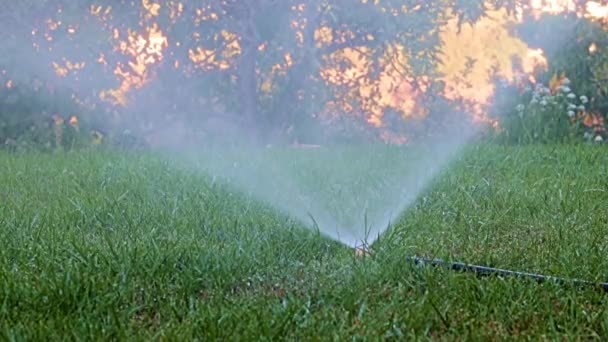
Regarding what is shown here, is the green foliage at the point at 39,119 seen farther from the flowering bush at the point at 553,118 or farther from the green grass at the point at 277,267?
the flowering bush at the point at 553,118

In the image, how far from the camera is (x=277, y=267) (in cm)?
227

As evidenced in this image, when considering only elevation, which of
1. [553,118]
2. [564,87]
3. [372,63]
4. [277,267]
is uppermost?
[277,267]

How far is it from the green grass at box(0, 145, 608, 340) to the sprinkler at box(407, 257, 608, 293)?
0.04 meters

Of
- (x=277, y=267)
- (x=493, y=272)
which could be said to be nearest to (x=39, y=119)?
(x=277, y=267)

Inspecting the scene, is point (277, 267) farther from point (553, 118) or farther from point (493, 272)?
point (553, 118)

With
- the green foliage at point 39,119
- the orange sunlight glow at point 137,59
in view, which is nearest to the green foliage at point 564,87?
the orange sunlight glow at point 137,59

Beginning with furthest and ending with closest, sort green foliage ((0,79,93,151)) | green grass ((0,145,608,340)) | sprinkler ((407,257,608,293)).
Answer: green foliage ((0,79,93,151)), sprinkler ((407,257,608,293)), green grass ((0,145,608,340))

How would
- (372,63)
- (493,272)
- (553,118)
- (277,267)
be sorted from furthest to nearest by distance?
(372,63) → (553,118) → (277,267) → (493,272)

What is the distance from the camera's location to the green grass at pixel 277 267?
70.9 inches

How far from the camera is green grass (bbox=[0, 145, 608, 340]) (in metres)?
1.80

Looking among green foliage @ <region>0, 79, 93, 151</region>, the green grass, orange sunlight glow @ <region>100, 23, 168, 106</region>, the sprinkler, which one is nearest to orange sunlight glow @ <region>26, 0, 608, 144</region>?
orange sunlight glow @ <region>100, 23, 168, 106</region>

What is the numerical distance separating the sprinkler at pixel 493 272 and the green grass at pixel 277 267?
0.14 ft

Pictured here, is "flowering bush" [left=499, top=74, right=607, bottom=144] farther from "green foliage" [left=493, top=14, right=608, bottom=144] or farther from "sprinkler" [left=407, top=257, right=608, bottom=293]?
"sprinkler" [left=407, top=257, right=608, bottom=293]

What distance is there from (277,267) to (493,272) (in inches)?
21.1
